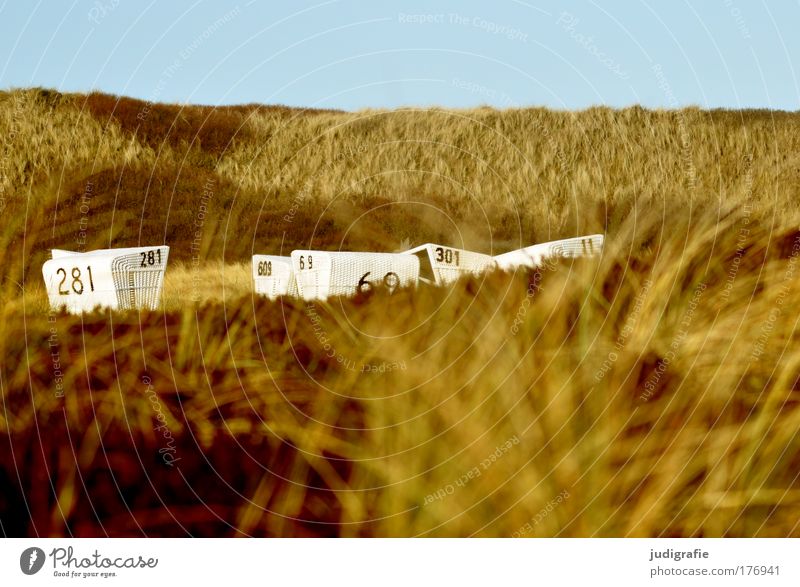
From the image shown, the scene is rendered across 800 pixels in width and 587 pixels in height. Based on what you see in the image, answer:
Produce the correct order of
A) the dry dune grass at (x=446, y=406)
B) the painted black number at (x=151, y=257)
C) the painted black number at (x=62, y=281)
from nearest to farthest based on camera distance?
the dry dune grass at (x=446, y=406), the painted black number at (x=62, y=281), the painted black number at (x=151, y=257)

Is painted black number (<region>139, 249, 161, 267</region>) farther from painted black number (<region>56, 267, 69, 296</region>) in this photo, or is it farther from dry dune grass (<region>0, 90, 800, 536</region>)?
dry dune grass (<region>0, 90, 800, 536</region>)

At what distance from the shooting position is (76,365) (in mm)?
2516

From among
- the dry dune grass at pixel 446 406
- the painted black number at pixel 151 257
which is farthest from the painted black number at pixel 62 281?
the dry dune grass at pixel 446 406

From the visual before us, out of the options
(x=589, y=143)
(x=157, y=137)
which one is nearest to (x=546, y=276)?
(x=589, y=143)

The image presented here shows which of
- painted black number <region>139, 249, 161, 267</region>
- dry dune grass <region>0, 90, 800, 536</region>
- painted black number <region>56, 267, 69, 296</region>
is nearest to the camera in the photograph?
dry dune grass <region>0, 90, 800, 536</region>

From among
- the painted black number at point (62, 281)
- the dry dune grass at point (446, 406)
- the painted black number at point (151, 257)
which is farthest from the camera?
the painted black number at point (151, 257)

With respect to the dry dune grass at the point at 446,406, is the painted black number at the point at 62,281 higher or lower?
higher

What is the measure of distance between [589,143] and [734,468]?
16.8 m

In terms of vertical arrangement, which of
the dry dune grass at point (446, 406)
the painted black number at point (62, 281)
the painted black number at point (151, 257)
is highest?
the painted black number at point (151, 257)

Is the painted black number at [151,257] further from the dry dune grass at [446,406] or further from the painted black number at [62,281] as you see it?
the dry dune grass at [446,406]

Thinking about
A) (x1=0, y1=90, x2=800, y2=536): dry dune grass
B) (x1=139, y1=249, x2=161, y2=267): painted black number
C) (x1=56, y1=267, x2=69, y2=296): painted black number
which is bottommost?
(x1=0, y1=90, x2=800, y2=536): dry dune grass

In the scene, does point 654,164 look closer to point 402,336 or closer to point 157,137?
point 157,137

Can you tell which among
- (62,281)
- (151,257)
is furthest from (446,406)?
(151,257)

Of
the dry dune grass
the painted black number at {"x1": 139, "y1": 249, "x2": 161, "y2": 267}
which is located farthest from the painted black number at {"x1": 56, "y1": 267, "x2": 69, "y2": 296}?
the dry dune grass
